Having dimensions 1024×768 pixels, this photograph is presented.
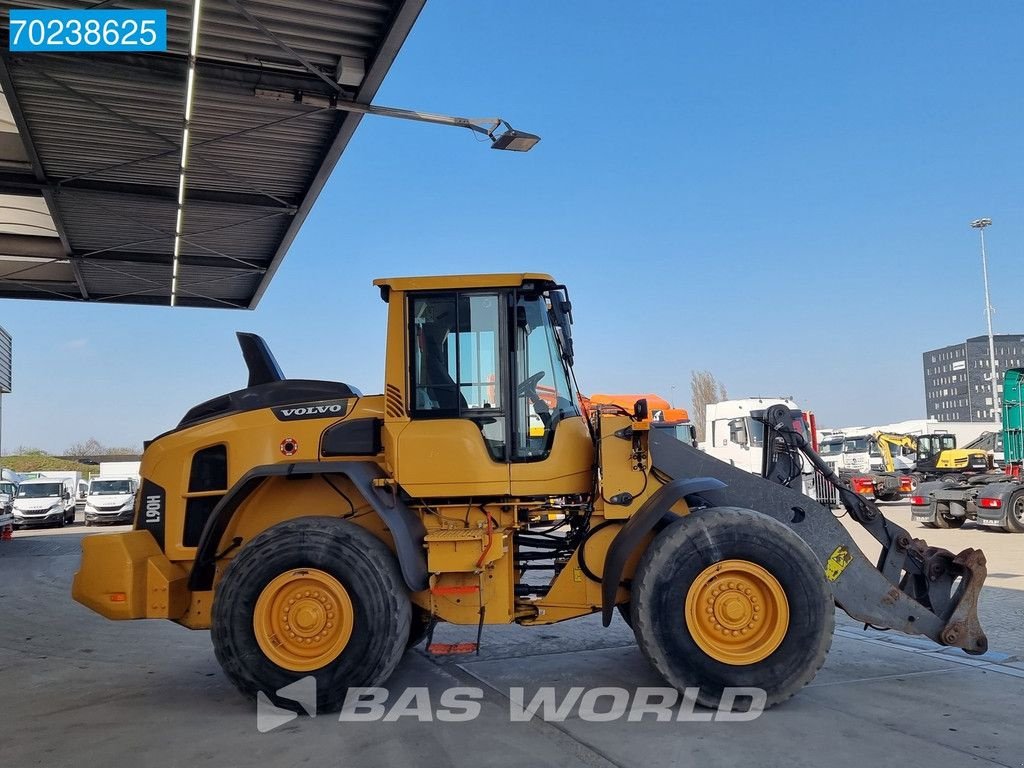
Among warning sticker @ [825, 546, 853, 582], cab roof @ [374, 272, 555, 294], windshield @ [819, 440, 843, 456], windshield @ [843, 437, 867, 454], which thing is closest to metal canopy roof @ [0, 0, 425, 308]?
cab roof @ [374, 272, 555, 294]

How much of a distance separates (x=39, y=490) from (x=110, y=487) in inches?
101

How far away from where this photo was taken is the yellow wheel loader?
5.35 m

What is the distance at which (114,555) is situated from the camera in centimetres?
584

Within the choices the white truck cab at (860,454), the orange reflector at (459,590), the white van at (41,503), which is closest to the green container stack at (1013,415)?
the white truck cab at (860,454)

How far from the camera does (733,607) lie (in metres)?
5.34

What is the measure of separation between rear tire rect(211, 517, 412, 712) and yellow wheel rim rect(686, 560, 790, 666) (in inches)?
76.9

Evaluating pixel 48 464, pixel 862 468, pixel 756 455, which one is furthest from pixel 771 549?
pixel 48 464

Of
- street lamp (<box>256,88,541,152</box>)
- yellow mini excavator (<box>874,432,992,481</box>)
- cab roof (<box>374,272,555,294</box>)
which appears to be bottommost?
yellow mini excavator (<box>874,432,992,481</box>)

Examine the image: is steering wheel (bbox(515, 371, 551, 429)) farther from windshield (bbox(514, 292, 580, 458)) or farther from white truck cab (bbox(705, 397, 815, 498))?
white truck cab (bbox(705, 397, 815, 498))

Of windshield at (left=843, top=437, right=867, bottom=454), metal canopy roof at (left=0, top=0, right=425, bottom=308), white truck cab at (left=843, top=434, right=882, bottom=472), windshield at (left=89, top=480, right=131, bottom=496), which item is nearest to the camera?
metal canopy roof at (left=0, top=0, right=425, bottom=308)

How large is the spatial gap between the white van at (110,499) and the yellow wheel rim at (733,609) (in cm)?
2793

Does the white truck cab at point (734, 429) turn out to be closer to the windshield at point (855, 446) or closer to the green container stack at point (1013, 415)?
the green container stack at point (1013, 415)

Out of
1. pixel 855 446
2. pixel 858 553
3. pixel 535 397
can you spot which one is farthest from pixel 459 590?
pixel 855 446

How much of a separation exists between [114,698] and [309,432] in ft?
7.92
